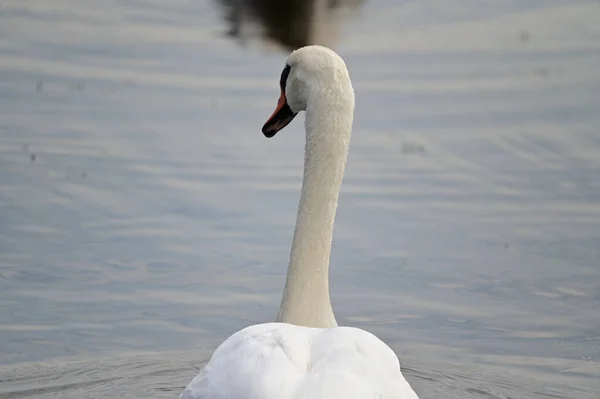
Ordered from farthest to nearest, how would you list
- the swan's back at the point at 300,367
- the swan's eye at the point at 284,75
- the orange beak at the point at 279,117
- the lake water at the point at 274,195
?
the lake water at the point at 274,195
the orange beak at the point at 279,117
the swan's eye at the point at 284,75
the swan's back at the point at 300,367

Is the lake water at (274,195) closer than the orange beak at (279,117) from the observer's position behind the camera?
No

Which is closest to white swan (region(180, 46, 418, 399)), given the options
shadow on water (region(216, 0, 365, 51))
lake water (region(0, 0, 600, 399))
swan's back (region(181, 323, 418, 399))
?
swan's back (region(181, 323, 418, 399))

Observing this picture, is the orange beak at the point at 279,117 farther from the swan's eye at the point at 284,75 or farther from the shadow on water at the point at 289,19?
the shadow on water at the point at 289,19

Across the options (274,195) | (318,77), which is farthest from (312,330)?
(274,195)

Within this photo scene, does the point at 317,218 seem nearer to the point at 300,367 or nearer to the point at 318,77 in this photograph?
the point at 318,77

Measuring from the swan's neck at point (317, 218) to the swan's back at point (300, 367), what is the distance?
701 millimetres

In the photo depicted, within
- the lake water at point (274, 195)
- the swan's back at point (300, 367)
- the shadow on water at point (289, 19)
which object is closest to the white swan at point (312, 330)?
the swan's back at point (300, 367)

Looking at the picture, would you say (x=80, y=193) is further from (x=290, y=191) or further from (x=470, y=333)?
(x=470, y=333)

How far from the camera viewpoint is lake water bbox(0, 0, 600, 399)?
16.9ft

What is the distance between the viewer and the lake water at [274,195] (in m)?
5.16

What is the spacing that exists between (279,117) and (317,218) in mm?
551

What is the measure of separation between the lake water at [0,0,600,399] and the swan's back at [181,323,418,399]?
1.31 metres

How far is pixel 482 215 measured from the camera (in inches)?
255

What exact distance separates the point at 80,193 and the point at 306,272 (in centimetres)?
249
